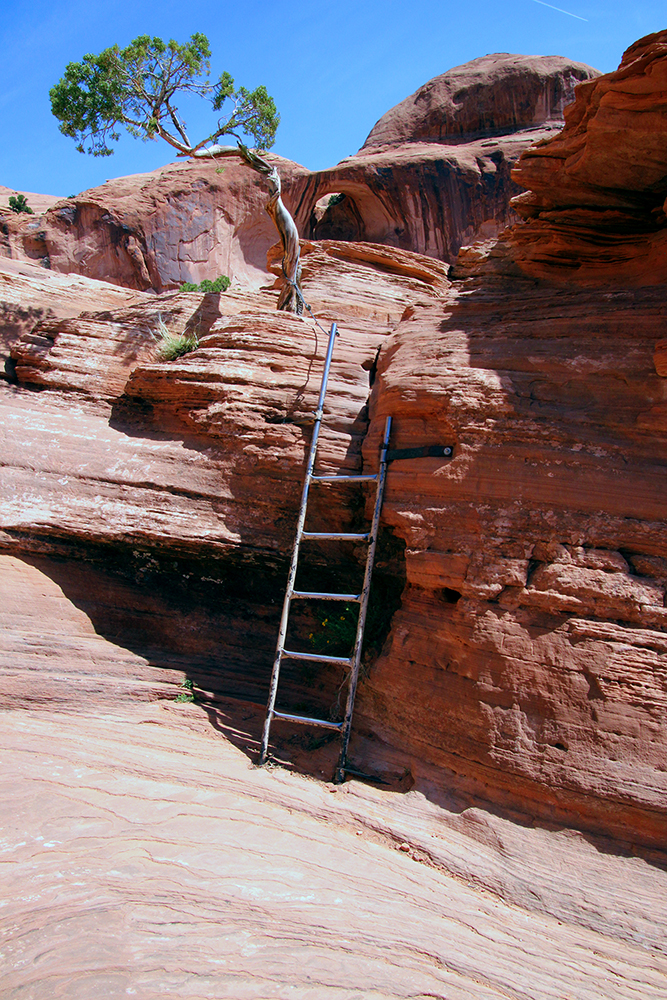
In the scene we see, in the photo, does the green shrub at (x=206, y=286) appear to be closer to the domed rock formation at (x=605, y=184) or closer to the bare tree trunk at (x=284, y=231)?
the bare tree trunk at (x=284, y=231)

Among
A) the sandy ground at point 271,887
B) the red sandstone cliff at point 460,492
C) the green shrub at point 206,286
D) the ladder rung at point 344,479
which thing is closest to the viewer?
the sandy ground at point 271,887

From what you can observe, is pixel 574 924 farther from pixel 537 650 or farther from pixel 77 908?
pixel 77 908

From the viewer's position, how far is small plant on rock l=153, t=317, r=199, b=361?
30.0 feet

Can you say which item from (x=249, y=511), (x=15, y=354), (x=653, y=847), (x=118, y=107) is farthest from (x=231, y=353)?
(x=118, y=107)

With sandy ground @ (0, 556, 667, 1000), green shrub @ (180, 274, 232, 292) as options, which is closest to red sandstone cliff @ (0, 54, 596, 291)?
green shrub @ (180, 274, 232, 292)

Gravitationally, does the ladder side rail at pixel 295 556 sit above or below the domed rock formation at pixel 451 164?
below

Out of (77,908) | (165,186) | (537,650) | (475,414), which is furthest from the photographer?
(165,186)

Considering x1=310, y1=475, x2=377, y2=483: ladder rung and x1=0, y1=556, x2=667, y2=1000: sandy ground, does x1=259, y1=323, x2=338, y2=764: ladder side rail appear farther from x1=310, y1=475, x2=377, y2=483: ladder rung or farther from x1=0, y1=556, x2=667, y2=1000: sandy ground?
x1=0, y1=556, x2=667, y2=1000: sandy ground

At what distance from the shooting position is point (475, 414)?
6.02m

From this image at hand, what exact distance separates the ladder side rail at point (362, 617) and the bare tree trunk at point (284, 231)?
4580 mm

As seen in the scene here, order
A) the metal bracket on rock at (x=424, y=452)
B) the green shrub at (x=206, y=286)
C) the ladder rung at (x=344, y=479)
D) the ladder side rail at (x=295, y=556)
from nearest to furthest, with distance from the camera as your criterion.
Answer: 1. the ladder side rail at (x=295, y=556)
2. the metal bracket on rock at (x=424, y=452)
3. the ladder rung at (x=344, y=479)
4. the green shrub at (x=206, y=286)

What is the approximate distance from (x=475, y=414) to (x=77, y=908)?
4.78 m

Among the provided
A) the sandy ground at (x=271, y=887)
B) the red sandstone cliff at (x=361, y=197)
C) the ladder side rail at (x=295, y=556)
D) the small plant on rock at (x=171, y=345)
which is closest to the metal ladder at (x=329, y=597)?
the ladder side rail at (x=295, y=556)

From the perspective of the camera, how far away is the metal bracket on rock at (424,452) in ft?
19.9
